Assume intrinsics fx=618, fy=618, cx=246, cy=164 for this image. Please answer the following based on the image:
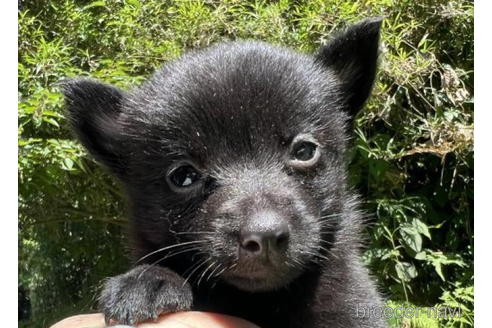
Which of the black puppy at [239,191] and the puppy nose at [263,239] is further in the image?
the black puppy at [239,191]

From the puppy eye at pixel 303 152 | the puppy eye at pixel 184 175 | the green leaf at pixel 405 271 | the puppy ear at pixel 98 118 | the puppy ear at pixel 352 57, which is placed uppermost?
the puppy ear at pixel 352 57

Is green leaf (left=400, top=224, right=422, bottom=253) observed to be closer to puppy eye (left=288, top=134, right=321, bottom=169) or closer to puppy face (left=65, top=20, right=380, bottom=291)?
puppy face (left=65, top=20, right=380, bottom=291)

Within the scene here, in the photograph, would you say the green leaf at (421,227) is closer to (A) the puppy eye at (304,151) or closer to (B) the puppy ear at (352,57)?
(B) the puppy ear at (352,57)

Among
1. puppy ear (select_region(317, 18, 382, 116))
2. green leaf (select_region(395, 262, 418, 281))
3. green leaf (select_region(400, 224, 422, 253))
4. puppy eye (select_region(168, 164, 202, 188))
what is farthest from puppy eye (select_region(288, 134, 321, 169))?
green leaf (select_region(395, 262, 418, 281))

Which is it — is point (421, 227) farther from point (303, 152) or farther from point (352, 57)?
point (303, 152)

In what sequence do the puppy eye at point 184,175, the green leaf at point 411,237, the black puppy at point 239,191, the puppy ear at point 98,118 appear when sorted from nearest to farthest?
the black puppy at point 239,191 < the puppy eye at point 184,175 < the puppy ear at point 98,118 < the green leaf at point 411,237

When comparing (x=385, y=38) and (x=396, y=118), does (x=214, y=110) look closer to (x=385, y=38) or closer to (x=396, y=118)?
(x=385, y=38)

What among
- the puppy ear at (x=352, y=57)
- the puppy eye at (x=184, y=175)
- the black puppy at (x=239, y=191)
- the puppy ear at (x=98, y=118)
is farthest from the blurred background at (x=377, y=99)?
the puppy eye at (x=184, y=175)

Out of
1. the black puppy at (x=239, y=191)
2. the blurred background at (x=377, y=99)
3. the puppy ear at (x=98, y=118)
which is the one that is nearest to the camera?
the black puppy at (x=239, y=191)
